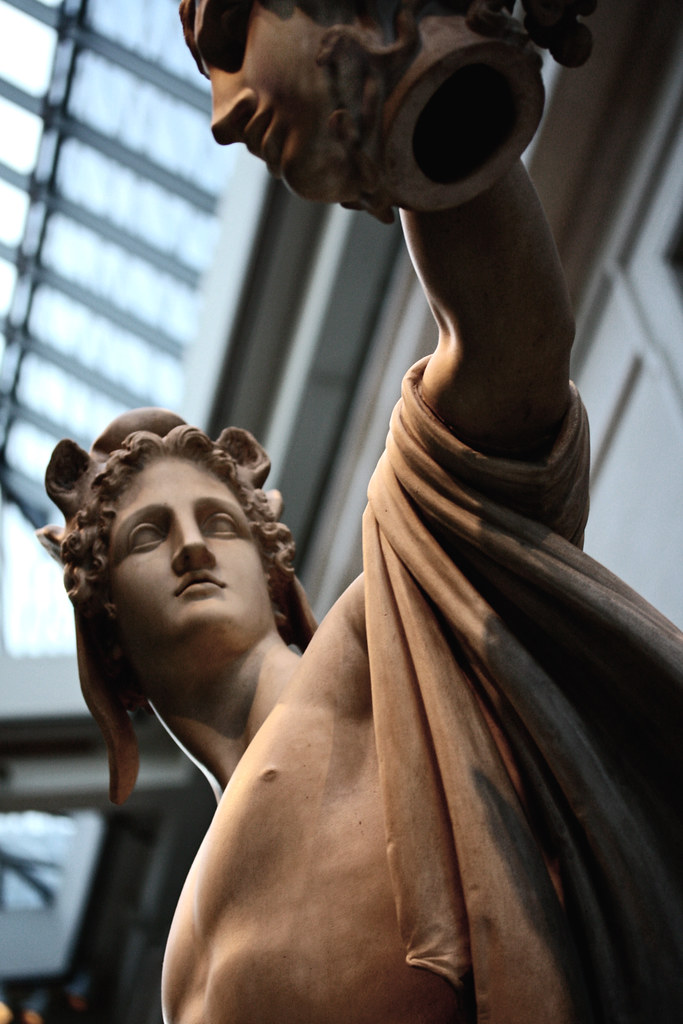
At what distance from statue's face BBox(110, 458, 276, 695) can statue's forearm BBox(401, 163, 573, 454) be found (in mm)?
742

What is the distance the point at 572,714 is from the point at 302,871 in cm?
51

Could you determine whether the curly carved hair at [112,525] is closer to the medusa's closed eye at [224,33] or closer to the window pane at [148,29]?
the medusa's closed eye at [224,33]

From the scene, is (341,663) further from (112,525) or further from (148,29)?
(148,29)

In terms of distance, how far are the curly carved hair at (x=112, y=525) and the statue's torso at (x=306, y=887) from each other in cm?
53

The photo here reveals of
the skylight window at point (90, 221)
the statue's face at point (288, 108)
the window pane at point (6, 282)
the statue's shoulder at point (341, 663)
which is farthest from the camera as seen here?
the window pane at point (6, 282)

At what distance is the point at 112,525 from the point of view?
2955 mm

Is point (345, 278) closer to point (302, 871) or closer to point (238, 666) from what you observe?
point (238, 666)

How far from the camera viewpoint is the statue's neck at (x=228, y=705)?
8.88 feet

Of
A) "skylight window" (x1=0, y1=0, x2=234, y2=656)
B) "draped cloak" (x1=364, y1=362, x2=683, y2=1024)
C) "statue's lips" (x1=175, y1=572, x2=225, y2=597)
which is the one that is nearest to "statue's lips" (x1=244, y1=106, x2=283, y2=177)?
"draped cloak" (x1=364, y1=362, x2=683, y2=1024)

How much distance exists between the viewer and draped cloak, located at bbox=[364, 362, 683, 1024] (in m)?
1.99

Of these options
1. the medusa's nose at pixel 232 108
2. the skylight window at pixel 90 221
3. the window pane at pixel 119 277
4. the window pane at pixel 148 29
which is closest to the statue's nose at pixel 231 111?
the medusa's nose at pixel 232 108

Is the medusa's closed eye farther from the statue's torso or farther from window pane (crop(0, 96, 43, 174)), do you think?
window pane (crop(0, 96, 43, 174))

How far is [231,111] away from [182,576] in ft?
3.75

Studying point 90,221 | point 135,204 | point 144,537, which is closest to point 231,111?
point 144,537
